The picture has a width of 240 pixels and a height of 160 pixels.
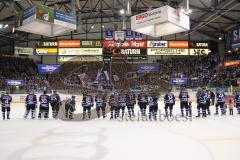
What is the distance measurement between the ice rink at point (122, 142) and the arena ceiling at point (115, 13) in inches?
336

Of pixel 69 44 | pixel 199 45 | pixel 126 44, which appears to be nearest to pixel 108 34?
pixel 126 44

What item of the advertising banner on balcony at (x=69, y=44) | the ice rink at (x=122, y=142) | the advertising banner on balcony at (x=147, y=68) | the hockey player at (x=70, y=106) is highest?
the advertising banner on balcony at (x=69, y=44)

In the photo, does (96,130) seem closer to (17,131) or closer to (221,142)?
(17,131)

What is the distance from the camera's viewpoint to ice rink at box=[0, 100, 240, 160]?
5.51 m

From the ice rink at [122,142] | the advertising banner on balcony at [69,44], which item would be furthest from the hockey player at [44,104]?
the advertising banner on balcony at [69,44]

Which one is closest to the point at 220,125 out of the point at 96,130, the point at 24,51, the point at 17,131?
the point at 96,130

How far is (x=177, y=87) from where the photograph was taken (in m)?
19.8

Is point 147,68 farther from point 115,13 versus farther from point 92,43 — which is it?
point 115,13

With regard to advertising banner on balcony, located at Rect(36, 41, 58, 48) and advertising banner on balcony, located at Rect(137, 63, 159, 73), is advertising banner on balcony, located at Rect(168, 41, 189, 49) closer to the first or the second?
advertising banner on balcony, located at Rect(137, 63, 159, 73)

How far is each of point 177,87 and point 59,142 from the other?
14.0 metres

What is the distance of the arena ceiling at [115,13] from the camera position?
18.1m

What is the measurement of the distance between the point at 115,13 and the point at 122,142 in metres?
Result: 12.6

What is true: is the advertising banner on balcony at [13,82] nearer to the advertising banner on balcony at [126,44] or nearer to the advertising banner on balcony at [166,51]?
the advertising banner on balcony at [126,44]

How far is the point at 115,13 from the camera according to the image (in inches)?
713
